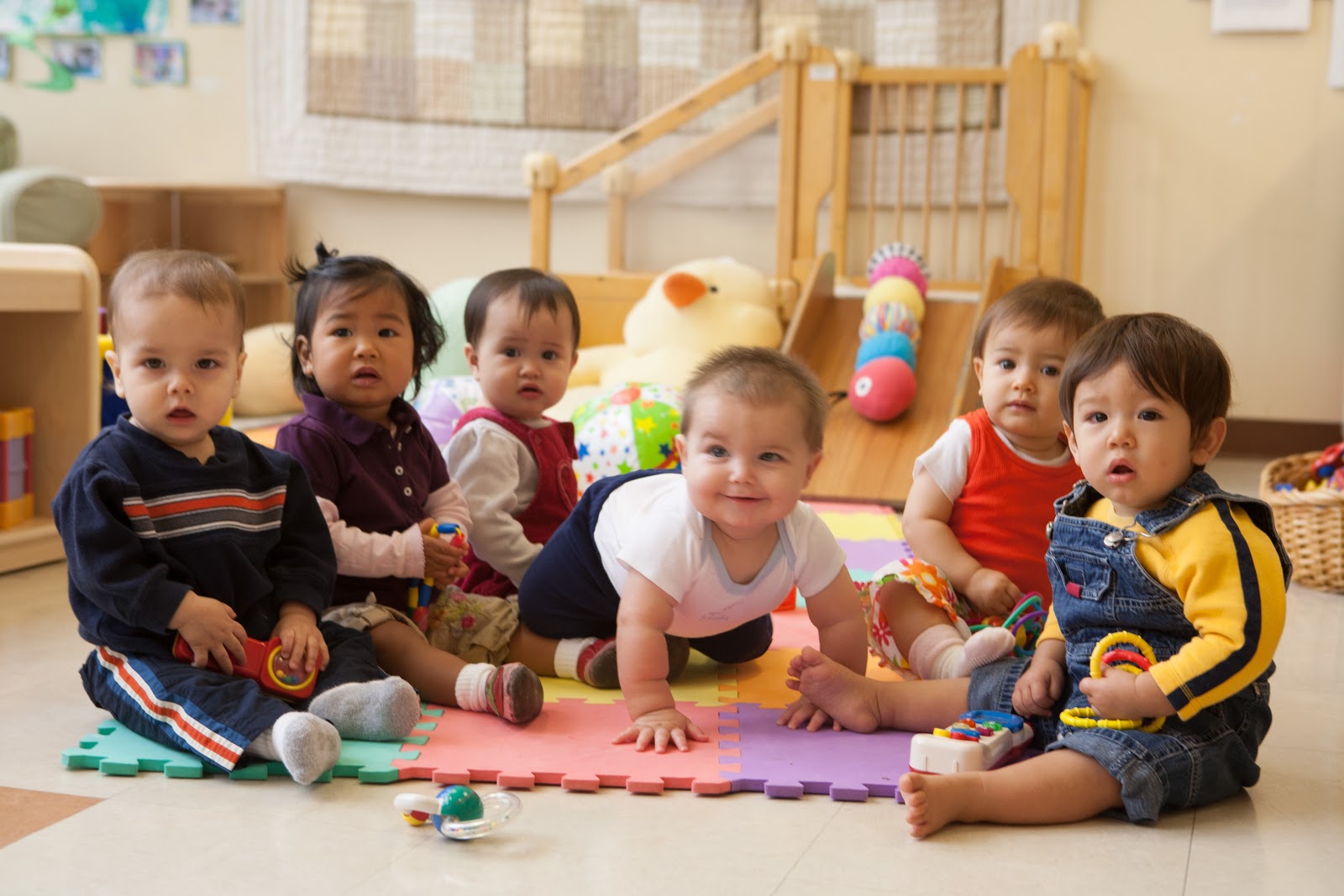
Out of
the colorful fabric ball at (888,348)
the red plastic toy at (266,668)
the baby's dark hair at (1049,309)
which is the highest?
the baby's dark hair at (1049,309)

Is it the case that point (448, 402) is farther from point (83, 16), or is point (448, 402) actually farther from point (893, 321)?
point (83, 16)

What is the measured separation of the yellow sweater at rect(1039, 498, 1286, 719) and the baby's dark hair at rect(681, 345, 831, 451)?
0.39 meters

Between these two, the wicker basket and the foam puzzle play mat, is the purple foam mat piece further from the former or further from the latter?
the wicker basket

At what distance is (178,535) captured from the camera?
140 cm

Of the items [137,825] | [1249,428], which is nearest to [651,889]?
[137,825]

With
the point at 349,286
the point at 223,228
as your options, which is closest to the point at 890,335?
the point at 349,286

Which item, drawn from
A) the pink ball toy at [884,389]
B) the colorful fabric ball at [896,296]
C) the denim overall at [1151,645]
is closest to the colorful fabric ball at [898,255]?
the colorful fabric ball at [896,296]

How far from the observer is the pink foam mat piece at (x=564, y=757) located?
1285 mm

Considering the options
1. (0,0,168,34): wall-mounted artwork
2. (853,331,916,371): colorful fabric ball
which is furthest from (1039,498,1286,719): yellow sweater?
(0,0,168,34): wall-mounted artwork

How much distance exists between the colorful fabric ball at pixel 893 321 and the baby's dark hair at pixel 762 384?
1924 millimetres

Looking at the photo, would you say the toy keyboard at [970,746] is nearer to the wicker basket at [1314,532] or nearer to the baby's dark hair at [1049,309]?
the baby's dark hair at [1049,309]

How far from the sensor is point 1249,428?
13.2 feet

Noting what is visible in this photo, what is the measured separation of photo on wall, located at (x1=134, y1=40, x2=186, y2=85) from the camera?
189 inches

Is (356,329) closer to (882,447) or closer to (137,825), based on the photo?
(137,825)
